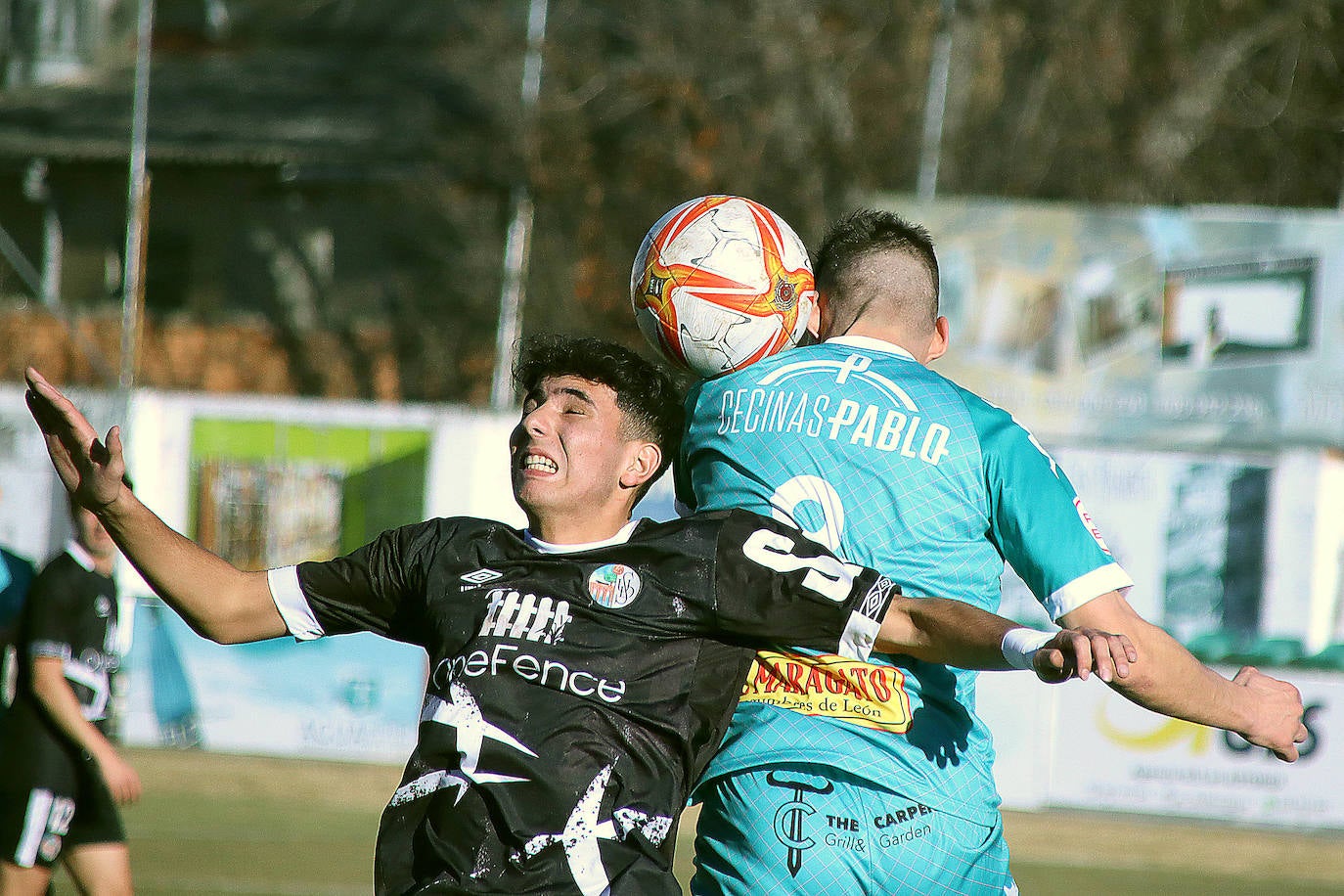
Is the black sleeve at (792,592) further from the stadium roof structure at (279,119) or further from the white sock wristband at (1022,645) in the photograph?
the stadium roof structure at (279,119)

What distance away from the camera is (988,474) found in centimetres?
290

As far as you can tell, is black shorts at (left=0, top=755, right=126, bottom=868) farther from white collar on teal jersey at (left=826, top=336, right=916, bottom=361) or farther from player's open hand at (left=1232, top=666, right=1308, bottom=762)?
player's open hand at (left=1232, top=666, right=1308, bottom=762)

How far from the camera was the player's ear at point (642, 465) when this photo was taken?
A: 3049mm

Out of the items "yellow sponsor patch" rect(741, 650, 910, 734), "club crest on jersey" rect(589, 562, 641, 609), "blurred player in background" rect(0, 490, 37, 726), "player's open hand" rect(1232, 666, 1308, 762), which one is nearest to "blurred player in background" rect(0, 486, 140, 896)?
"blurred player in background" rect(0, 490, 37, 726)

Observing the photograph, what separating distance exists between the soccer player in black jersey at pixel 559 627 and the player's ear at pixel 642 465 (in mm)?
23

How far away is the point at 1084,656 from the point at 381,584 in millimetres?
1411

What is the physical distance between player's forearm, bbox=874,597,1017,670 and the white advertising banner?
23.5 feet

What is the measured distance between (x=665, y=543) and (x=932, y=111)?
11183mm

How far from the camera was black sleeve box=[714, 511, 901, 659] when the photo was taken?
2.78m

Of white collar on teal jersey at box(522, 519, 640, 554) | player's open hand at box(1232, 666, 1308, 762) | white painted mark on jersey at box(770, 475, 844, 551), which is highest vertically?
white painted mark on jersey at box(770, 475, 844, 551)

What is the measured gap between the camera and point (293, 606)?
2.95 m

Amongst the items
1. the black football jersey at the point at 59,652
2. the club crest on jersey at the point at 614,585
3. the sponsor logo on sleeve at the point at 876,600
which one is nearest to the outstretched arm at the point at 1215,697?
the sponsor logo on sleeve at the point at 876,600

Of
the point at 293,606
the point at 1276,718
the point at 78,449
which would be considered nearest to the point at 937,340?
the point at 1276,718

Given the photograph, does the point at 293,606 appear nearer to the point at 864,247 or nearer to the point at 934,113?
the point at 864,247
